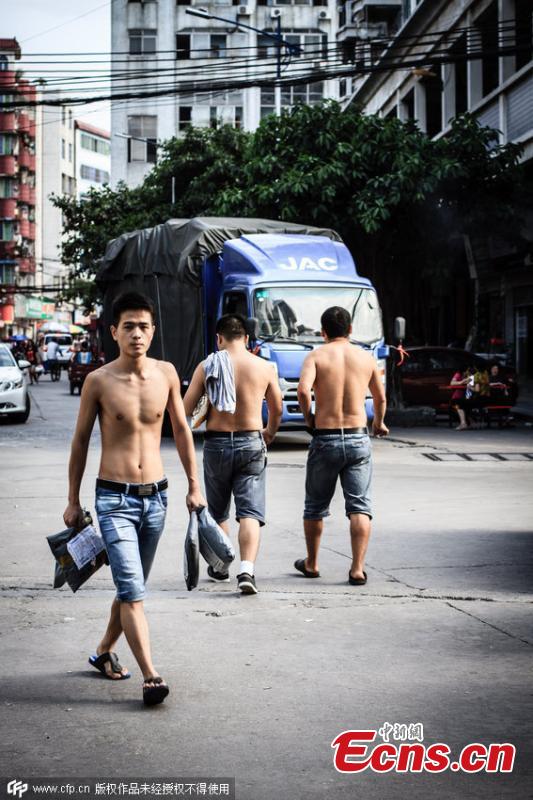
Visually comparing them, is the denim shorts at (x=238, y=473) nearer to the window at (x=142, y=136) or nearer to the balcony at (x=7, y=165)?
the window at (x=142, y=136)

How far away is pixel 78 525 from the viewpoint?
5340 mm

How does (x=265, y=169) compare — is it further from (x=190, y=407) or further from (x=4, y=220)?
(x=4, y=220)

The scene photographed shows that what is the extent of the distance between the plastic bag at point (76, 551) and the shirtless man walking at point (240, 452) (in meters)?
2.39

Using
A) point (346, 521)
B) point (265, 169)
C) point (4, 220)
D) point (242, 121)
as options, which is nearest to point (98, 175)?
point (4, 220)

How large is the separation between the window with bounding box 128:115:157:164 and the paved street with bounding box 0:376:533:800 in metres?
64.2

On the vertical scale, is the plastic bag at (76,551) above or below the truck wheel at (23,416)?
above

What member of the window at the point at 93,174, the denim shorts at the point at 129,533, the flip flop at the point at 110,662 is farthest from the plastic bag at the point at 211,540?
the window at the point at 93,174

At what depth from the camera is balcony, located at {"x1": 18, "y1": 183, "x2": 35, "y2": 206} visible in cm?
9275

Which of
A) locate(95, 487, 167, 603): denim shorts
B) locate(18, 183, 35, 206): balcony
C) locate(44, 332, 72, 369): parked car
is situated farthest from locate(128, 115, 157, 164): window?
locate(95, 487, 167, 603): denim shorts

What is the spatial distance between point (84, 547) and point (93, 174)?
395ft

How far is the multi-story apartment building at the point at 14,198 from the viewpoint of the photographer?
3489 inches

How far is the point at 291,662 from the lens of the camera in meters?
5.79

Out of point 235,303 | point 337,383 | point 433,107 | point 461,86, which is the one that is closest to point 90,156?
point 433,107

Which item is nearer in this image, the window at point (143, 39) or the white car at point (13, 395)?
the white car at point (13, 395)
